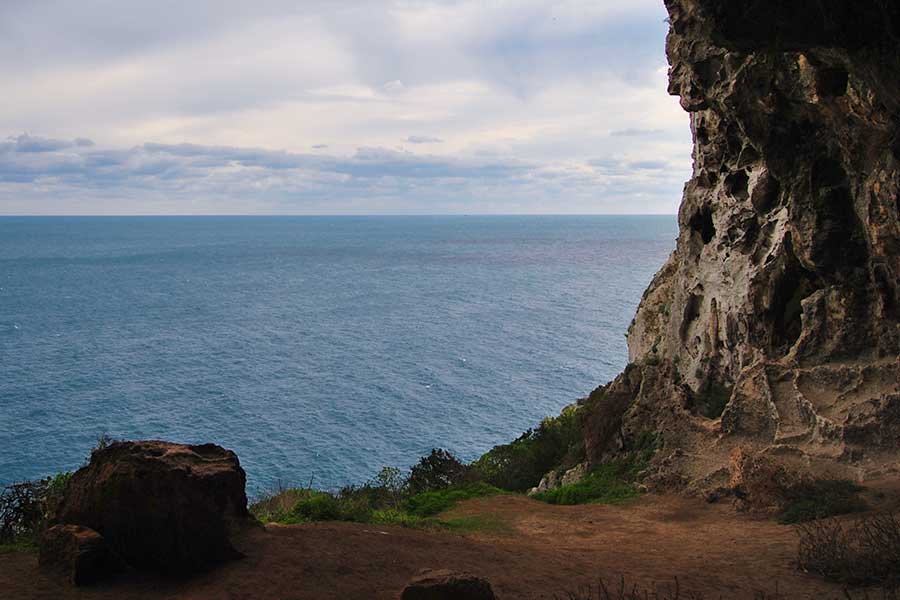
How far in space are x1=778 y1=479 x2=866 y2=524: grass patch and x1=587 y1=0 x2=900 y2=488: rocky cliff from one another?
1.16 m

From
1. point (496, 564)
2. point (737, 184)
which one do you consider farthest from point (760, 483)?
point (737, 184)

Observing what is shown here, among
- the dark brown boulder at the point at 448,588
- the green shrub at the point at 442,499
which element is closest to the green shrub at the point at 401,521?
the green shrub at the point at 442,499

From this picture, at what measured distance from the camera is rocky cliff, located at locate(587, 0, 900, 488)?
1589 cm

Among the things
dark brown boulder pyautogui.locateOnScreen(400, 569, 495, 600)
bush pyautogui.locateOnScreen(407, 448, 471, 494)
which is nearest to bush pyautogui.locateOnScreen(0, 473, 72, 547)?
dark brown boulder pyautogui.locateOnScreen(400, 569, 495, 600)

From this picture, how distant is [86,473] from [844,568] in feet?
42.5

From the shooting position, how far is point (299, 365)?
75.2 m

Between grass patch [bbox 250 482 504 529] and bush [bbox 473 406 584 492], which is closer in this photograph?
grass patch [bbox 250 482 504 529]

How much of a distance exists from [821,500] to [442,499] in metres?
11.0

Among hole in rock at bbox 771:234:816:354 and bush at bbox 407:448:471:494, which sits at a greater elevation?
hole in rock at bbox 771:234:816:354

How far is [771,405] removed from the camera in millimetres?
21406

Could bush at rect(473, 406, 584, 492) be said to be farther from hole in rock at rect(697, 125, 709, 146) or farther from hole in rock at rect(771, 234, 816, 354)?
hole in rock at rect(697, 125, 709, 146)

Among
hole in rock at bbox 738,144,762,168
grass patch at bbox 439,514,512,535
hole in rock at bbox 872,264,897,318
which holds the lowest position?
grass patch at bbox 439,514,512,535

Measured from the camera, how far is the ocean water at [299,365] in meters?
52.3

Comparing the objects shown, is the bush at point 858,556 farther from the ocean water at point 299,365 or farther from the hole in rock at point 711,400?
the ocean water at point 299,365
